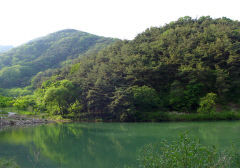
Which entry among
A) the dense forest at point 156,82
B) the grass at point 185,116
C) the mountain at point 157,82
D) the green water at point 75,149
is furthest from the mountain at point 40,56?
the green water at point 75,149

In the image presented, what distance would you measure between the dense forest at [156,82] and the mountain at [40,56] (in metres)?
39.3

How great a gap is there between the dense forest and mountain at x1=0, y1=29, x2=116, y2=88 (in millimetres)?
39316

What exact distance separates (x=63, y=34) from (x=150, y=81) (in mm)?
116673

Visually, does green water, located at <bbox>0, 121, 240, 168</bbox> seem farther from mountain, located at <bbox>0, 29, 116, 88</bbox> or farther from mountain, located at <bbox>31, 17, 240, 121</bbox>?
mountain, located at <bbox>0, 29, 116, 88</bbox>

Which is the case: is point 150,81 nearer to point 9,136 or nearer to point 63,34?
point 9,136

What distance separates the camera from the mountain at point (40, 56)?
83.8 m

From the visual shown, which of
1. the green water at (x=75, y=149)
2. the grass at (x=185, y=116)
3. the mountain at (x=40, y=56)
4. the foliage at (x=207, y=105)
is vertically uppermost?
the mountain at (x=40, y=56)

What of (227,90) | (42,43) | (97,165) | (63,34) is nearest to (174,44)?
(227,90)

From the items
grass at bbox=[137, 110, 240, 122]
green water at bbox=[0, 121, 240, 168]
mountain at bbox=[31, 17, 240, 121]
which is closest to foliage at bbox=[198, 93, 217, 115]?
mountain at bbox=[31, 17, 240, 121]

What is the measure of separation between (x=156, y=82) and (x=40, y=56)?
80.7 meters

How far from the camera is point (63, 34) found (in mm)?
146875

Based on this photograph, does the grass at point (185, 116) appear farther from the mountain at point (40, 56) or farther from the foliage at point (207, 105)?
the mountain at point (40, 56)

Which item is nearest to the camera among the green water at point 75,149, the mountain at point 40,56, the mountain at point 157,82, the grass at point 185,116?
the green water at point 75,149

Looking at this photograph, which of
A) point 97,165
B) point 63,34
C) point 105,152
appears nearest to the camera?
point 97,165
